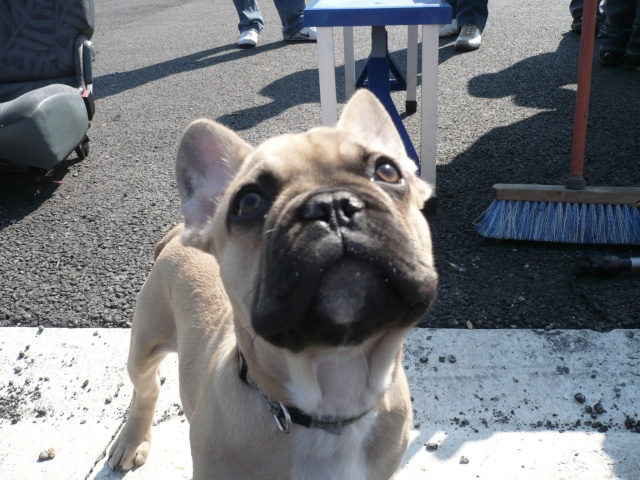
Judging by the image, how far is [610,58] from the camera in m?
7.73

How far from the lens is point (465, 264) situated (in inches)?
161

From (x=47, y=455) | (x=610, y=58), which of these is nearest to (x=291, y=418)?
(x=47, y=455)

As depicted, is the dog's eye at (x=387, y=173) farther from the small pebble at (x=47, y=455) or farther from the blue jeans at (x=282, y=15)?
the blue jeans at (x=282, y=15)

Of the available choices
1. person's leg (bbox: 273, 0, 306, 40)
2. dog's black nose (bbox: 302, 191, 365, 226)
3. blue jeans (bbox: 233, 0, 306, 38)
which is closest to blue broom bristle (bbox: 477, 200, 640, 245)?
dog's black nose (bbox: 302, 191, 365, 226)

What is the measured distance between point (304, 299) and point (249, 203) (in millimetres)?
479

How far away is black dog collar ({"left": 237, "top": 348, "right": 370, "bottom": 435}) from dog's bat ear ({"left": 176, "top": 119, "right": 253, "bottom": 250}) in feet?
2.00

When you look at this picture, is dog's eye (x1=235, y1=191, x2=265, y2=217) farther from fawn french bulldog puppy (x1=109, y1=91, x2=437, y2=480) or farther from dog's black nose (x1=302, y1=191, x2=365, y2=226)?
dog's black nose (x1=302, y1=191, x2=365, y2=226)

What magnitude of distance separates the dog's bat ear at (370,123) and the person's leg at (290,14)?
7.80 metres

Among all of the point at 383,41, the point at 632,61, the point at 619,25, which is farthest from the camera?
the point at 619,25

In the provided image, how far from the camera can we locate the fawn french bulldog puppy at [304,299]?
1697 mm

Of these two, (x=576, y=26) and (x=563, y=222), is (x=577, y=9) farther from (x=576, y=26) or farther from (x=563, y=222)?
(x=563, y=222)

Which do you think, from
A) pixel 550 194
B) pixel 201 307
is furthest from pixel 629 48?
pixel 201 307

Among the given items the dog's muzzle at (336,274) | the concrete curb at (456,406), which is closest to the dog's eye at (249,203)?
the dog's muzzle at (336,274)

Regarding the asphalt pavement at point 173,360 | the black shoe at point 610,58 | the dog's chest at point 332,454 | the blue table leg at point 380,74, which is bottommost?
the asphalt pavement at point 173,360
